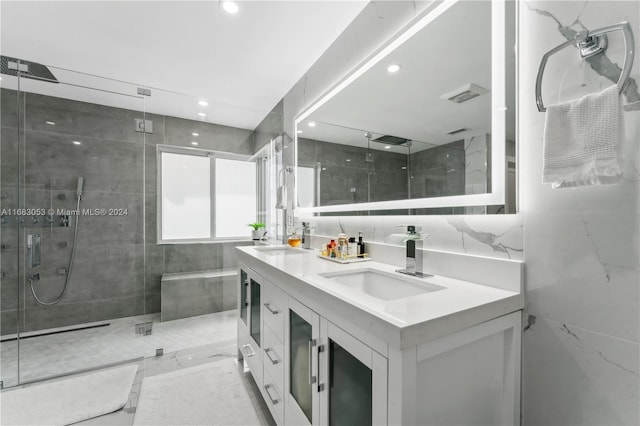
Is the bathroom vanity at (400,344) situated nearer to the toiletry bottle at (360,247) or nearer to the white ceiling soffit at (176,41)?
the toiletry bottle at (360,247)

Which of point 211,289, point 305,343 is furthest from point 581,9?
point 211,289

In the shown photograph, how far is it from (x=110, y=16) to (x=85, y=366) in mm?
2574

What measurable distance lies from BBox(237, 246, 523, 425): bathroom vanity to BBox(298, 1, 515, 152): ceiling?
578mm

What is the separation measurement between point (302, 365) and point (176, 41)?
2296 mm

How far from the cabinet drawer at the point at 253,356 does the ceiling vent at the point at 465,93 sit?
1649 millimetres

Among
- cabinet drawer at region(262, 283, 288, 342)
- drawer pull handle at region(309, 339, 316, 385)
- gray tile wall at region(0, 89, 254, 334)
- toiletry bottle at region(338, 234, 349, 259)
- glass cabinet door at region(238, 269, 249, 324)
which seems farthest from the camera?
gray tile wall at region(0, 89, 254, 334)

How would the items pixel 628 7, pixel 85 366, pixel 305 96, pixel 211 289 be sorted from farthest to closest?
pixel 211 289
pixel 305 96
pixel 85 366
pixel 628 7

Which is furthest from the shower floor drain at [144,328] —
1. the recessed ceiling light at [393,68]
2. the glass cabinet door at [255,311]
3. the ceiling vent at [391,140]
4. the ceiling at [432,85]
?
the recessed ceiling light at [393,68]

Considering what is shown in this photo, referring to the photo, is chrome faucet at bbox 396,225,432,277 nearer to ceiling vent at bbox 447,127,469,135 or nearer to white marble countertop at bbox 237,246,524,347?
white marble countertop at bbox 237,246,524,347

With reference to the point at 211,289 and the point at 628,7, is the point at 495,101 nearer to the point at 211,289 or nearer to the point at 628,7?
the point at 628,7

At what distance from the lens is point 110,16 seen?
1.72m

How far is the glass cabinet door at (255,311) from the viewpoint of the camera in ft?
5.34

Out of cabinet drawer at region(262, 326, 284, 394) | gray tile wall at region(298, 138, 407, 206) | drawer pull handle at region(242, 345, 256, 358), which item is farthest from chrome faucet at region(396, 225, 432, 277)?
drawer pull handle at region(242, 345, 256, 358)

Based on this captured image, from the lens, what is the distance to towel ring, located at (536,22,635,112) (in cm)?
65
